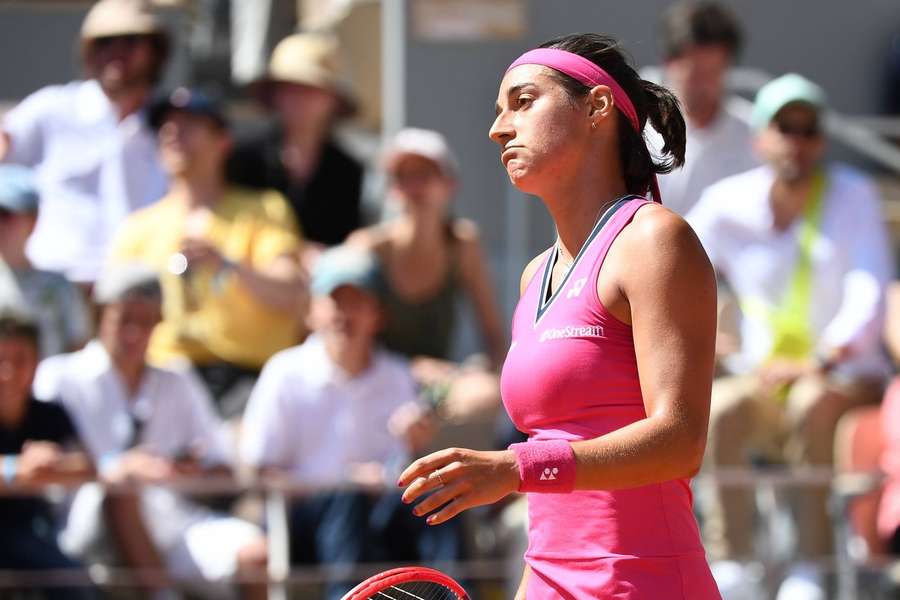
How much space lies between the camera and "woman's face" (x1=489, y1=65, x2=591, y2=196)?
2.64 m

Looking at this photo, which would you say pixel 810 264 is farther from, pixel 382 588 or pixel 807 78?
pixel 382 588

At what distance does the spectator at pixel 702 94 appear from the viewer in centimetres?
637

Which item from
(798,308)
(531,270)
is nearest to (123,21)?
(798,308)

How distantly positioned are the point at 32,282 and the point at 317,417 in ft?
4.07

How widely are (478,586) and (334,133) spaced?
2.44 meters

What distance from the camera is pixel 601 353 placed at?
101 inches

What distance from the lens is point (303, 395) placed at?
5695mm

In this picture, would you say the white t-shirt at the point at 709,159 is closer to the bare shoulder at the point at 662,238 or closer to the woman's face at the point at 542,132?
the woman's face at the point at 542,132

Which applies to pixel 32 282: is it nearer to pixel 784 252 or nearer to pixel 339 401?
pixel 339 401

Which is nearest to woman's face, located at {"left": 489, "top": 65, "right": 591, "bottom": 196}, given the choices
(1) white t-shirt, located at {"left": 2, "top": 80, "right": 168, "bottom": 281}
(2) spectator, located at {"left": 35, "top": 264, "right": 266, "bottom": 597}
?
(2) spectator, located at {"left": 35, "top": 264, "right": 266, "bottom": 597}

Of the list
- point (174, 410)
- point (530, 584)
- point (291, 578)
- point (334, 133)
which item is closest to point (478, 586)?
point (291, 578)

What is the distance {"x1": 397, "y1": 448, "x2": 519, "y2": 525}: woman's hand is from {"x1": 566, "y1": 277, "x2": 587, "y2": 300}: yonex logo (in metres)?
0.42

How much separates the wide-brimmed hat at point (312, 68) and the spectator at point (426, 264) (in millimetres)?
613

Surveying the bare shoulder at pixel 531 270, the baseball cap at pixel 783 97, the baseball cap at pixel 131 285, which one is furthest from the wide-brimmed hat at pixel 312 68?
the bare shoulder at pixel 531 270
